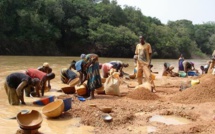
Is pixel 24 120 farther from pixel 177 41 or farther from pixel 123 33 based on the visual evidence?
pixel 177 41

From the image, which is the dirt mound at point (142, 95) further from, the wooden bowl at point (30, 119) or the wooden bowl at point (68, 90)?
the wooden bowl at point (30, 119)

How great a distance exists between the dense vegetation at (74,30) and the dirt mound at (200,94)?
94.0 feet

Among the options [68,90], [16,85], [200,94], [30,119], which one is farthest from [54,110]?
[200,94]

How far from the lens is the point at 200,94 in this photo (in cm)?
821

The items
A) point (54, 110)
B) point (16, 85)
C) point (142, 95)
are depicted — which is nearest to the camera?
point (54, 110)

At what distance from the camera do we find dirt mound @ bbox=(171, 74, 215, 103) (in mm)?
8031

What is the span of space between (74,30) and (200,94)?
3350 cm

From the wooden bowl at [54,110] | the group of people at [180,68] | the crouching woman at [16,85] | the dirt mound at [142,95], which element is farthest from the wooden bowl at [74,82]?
the group of people at [180,68]

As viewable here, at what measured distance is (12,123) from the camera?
5.82 m

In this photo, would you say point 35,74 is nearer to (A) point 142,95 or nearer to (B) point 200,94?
(A) point 142,95

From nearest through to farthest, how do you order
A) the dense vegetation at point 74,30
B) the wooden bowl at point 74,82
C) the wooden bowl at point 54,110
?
the wooden bowl at point 54,110, the wooden bowl at point 74,82, the dense vegetation at point 74,30

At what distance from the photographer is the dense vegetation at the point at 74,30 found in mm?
35562

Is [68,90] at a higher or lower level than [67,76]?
lower

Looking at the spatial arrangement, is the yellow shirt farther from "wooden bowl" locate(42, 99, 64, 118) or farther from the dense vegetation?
the dense vegetation
